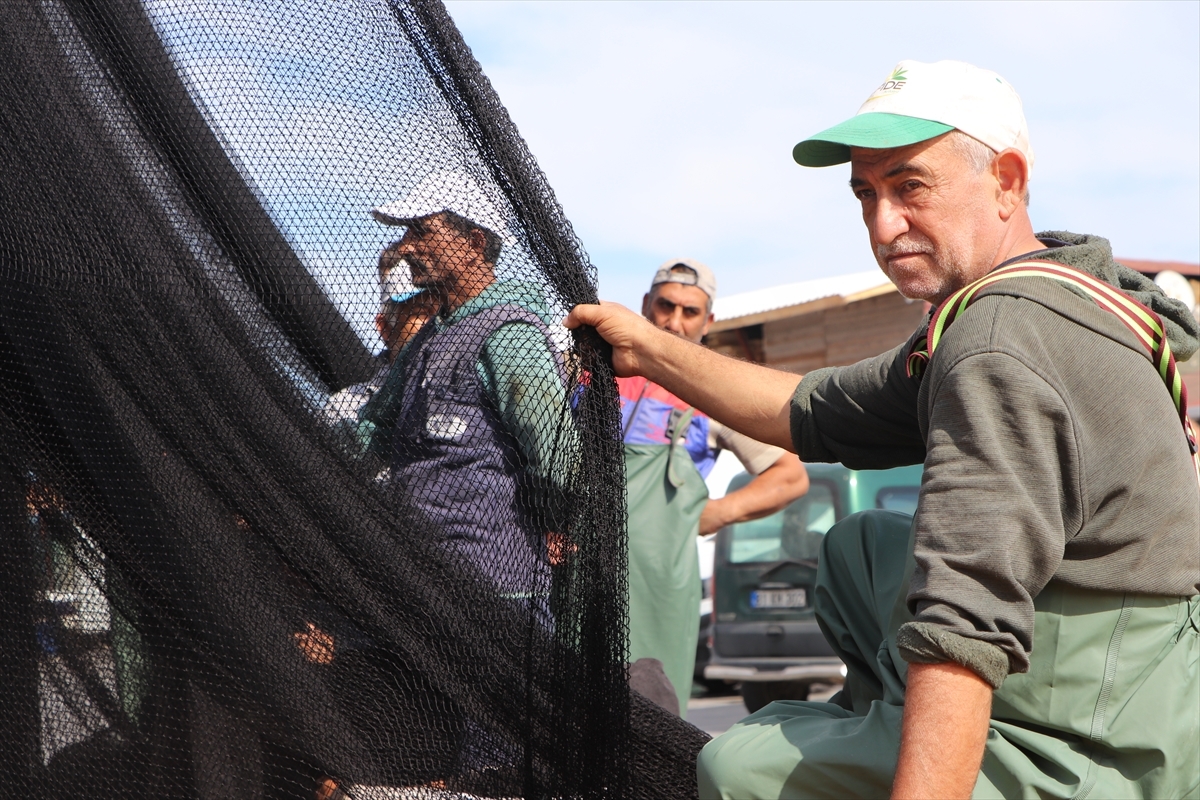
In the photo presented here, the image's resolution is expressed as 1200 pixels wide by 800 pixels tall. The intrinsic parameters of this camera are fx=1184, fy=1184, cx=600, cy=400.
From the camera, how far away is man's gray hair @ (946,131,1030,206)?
172 cm

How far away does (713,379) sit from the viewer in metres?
2.10

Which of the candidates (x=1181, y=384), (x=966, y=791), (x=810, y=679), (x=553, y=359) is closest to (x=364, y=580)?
(x=553, y=359)

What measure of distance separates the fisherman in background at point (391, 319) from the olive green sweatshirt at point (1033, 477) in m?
0.85

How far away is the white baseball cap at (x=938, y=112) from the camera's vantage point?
1.70 m

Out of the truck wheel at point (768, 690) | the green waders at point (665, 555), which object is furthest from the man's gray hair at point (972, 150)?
the truck wheel at point (768, 690)

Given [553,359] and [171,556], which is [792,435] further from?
[171,556]

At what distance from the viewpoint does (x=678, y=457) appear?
11.4 feet

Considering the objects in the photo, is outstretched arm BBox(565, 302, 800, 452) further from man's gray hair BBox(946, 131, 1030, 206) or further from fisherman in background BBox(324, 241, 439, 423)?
man's gray hair BBox(946, 131, 1030, 206)

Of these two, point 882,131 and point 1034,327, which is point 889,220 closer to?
point 882,131

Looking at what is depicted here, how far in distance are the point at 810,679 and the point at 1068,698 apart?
6.20 meters

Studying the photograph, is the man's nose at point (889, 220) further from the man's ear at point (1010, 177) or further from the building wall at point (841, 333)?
the building wall at point (841, 333)

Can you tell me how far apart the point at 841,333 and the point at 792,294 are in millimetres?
1703

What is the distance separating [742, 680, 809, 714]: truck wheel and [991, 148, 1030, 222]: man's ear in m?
6.32

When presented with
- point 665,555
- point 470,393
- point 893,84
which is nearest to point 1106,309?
point 893,84
